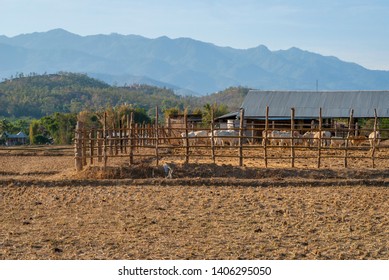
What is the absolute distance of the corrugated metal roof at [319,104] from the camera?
125 feet

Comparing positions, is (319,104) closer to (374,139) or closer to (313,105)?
(313,105)

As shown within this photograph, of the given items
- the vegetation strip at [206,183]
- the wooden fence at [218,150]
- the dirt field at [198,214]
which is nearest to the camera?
the dirt field at [198,214]

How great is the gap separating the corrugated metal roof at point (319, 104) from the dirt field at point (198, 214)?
20767 millimetres

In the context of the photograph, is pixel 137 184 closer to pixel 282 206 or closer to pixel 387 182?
pixel 282 206

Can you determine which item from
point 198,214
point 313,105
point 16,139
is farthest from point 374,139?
point 16,139

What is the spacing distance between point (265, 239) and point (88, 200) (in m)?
5.15

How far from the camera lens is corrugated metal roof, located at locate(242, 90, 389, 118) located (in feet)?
125

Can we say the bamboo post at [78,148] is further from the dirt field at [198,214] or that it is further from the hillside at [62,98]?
the hillside at [62,98]

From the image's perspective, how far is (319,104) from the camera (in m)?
39.2

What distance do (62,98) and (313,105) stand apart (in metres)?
86.6

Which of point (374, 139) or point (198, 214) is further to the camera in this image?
point (374, 139)

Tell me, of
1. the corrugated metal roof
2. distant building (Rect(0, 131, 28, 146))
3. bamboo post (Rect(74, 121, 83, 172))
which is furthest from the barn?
distant building (Rect(0, 131, 28, 146))

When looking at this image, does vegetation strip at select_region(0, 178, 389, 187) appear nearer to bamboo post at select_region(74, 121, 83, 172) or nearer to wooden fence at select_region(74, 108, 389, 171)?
wooden fence at select_region(74, 108, 389, 171)

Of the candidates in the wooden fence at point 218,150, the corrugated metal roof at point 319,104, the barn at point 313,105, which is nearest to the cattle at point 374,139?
the wooden fence at point 218,150
